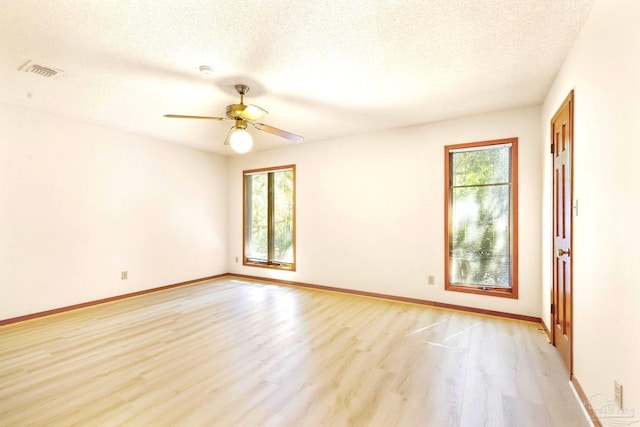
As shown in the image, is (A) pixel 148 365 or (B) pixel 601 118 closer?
(B) pixel 601 118

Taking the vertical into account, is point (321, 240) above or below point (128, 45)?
below

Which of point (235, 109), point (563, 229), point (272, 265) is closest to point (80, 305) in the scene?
point (272, 265)

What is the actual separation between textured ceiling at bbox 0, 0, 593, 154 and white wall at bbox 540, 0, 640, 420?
0.47 metres

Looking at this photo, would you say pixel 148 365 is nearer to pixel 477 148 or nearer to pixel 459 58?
pixel 459 58

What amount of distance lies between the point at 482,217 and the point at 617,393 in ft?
8.79

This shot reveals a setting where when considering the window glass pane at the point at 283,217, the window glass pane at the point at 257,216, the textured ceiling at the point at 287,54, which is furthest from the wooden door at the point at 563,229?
the window glass pane at the point at 257,216

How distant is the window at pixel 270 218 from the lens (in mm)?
5664

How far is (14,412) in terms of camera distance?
1.83 m

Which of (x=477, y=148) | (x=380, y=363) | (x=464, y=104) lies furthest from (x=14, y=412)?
(x=477, y=148)

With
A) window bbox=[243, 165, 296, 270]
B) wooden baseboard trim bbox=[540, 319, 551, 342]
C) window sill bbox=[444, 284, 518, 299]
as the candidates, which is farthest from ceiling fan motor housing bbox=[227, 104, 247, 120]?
wooden baseboard trim bbox=[540, 319, 551, 342]

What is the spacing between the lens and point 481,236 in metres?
3.89

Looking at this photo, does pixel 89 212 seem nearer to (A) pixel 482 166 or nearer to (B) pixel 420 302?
(B) pixel 420 302

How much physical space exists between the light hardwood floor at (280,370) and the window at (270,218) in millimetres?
1991

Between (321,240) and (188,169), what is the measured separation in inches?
116
